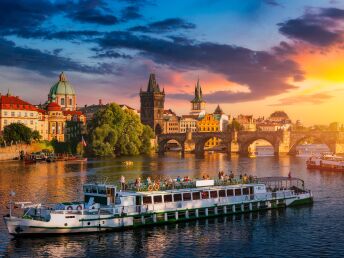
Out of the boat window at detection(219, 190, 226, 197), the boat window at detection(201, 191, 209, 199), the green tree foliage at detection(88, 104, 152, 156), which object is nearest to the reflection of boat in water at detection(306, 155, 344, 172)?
the green tree foliage at detection(88, 104, 152, 156)

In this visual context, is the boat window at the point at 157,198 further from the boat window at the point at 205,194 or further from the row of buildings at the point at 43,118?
the row of buildings at the point at 43,118

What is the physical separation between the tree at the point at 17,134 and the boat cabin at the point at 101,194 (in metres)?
95.6

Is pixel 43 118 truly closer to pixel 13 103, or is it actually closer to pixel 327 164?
pixel 13 103

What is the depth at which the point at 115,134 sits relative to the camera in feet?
508

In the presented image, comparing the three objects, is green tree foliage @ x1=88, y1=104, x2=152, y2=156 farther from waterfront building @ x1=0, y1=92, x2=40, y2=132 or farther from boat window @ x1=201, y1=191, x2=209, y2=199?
boat window @ x1=201, y1=191, x2=209, y2=199

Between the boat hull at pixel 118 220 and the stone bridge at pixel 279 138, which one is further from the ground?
the stone bridge at pixel 279 138

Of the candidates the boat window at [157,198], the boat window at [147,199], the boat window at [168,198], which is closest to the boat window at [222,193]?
the boat window at [168,198]

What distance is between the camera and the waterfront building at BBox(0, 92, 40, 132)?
15588 cm

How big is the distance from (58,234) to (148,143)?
126m

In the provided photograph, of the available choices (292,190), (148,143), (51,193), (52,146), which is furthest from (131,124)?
(292,190)

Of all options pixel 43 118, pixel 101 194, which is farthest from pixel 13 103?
pixel 101 194

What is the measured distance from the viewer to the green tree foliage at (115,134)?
153m

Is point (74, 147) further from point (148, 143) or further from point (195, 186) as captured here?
point (195, 186)

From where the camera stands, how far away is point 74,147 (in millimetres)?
166000
